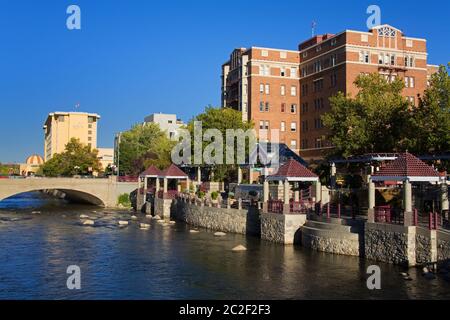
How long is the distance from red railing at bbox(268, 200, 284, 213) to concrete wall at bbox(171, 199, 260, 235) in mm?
3400

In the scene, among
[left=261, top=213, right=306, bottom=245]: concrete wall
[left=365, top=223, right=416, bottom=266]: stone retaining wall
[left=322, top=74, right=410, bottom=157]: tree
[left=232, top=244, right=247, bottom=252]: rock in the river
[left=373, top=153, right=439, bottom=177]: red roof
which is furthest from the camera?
[left=322, top=74, right=410, bottom=157]: tree

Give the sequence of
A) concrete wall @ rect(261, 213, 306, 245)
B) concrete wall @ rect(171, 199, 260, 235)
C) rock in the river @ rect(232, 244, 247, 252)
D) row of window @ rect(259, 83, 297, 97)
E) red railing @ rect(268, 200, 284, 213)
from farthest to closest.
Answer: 1. row of window @ rect(259, 83, 297, 97)
2. concrete wall @ rect(171, 199, 260, 235)
3. red railing @ rect(268, 200, 284, 213)
4. concrete wall @ rect(261, 213, 306, 245)
5. rock in the river @ rect(232, 244, 247, 252)

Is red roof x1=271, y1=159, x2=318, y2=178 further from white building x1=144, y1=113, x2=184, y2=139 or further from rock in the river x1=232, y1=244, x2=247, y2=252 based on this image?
white building x1=144, y1=113, x2=184, y2=139

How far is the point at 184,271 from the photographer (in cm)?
2856

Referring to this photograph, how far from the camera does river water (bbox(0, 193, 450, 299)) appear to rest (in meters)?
23.7

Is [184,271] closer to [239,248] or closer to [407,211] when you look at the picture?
[239,248]

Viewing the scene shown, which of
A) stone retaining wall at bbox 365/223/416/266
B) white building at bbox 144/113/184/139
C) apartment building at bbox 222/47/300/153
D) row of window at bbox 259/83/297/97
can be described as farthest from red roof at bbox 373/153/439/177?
white building at bbox 144/113/184/139

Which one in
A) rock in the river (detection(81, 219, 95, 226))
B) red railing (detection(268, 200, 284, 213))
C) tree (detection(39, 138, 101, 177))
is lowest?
rock in the river (detection(81, 219, 95, 226))

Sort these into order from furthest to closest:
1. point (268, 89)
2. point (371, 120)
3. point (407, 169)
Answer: point (268, 89), point (371, 120), point (407, 169)

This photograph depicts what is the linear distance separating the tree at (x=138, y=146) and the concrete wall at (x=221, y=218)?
43824mm

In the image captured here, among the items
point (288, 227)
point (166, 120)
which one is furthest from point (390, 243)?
point (166, 120)

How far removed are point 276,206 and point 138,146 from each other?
7799 cm

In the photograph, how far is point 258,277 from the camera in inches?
1057
